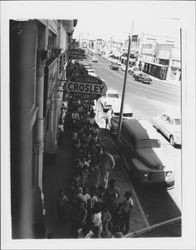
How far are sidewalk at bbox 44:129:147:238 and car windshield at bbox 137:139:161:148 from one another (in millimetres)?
699

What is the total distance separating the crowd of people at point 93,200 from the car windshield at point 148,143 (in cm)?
103

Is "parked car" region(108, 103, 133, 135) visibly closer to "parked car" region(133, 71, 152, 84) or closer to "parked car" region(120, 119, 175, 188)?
"parked car" region(120, 119, 175, 188)

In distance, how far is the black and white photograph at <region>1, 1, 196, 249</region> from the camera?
→ 135 inches

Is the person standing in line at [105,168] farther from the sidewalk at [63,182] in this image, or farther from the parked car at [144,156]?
the parked car at [144,156]

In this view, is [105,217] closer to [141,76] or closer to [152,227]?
[152,227]

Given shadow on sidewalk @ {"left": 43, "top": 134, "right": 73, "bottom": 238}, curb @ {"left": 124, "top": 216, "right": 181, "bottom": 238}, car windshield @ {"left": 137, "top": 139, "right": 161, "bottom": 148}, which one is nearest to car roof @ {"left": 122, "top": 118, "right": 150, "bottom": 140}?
car windshield @ {"left": 137, "top": 139, "right": 161, "bottom": 148}

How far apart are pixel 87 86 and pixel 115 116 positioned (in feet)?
22.5

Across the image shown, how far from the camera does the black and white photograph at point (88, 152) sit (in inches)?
135

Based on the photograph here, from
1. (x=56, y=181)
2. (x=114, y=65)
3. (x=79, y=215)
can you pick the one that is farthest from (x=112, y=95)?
(x=79, y=215)

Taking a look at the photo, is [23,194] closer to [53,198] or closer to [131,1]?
[53,198]

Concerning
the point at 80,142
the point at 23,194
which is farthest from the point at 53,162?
the point at 23,194

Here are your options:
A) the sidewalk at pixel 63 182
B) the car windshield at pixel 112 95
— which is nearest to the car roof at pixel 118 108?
the car windshield at pixel 112 95

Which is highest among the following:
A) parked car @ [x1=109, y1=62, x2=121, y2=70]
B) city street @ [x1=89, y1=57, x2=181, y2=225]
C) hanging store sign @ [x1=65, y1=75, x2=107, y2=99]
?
parked car @ [x1=109, y1=62, x2=121, y2=70]
